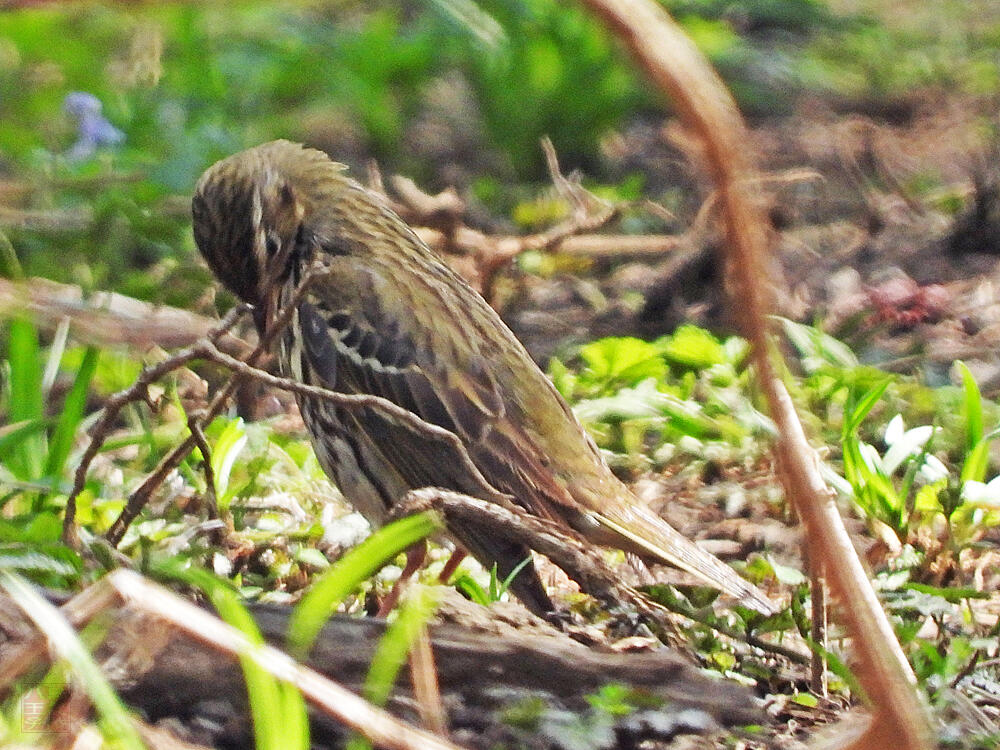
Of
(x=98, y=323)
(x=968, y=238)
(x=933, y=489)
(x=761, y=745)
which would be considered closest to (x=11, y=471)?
(x=98, y=323)

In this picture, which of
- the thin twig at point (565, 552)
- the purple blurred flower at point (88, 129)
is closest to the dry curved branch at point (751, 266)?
the thin twig at point (565, 552)

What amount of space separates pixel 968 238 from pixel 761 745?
3882mm

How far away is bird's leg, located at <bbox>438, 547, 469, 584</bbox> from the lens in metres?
4.07

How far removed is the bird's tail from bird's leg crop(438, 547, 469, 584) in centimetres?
A: 36

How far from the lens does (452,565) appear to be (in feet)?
13.4

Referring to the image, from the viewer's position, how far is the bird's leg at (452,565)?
13.3 ft

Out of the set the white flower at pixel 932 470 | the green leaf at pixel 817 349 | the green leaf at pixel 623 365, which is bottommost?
the green leaf at pixel 623 365

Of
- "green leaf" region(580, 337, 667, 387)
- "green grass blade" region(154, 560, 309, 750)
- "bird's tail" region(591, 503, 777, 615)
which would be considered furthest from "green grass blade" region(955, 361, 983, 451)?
"green grass blade" region(154, 560, 309, 750)

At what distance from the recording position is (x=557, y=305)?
649cm

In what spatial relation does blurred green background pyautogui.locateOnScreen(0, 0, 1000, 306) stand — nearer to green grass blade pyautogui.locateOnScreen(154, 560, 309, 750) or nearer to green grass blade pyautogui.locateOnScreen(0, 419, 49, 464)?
green grass blade pyautogui.locateOnScreen(0, 419, 49, 464)

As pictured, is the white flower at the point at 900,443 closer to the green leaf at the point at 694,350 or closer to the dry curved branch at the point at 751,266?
the green leaf at the point at 694,350

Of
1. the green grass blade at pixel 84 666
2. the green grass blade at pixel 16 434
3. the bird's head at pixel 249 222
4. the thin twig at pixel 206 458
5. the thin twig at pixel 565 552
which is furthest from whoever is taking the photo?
the bird's head at pixel 249 222

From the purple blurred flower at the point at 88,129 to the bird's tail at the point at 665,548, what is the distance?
152 inches

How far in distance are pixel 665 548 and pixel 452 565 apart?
0.56 metres
